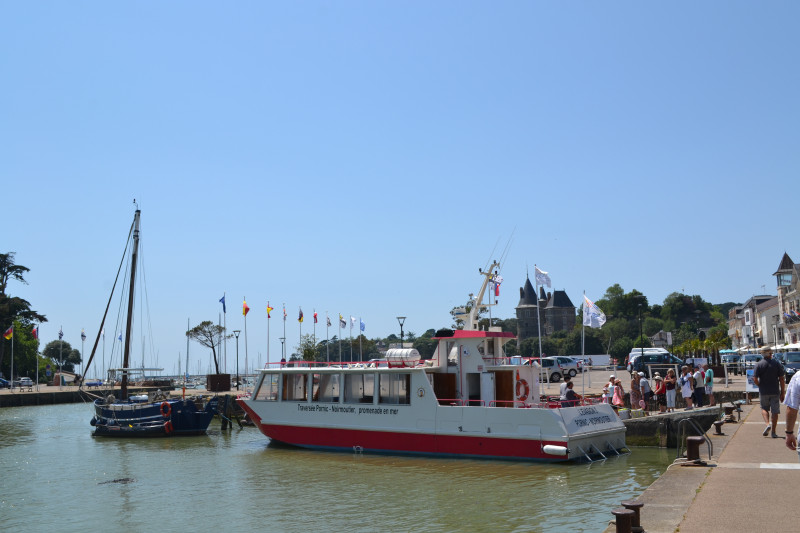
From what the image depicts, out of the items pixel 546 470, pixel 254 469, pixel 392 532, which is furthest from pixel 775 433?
pixel 254 469

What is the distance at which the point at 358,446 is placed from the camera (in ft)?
79.7

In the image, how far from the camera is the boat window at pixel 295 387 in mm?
26312

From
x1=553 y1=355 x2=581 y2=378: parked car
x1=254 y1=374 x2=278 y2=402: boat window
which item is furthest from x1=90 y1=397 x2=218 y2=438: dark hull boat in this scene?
x1=553 y1=355 x2=581 y2=378: parked car

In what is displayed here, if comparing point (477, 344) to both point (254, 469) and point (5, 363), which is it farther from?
point (5, 363)

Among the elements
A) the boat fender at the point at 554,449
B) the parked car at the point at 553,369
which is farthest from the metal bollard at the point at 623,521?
the parked car at the point at 553,369

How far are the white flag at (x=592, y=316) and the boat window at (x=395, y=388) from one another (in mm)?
8553

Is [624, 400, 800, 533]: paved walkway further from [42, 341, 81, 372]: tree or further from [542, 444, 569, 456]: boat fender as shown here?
[42, 341, 81, 372]: tree

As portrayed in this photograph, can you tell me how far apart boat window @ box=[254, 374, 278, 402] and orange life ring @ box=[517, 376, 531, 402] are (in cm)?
916

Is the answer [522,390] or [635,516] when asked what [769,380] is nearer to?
[635,516]

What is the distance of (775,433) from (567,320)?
174 metres

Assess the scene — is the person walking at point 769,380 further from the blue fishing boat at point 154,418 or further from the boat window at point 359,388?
the blue fishing boat at point 154,418

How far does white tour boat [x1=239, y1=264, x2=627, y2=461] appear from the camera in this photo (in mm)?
21203

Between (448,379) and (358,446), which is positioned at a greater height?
(448,379)

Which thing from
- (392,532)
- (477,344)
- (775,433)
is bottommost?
(392,532)
